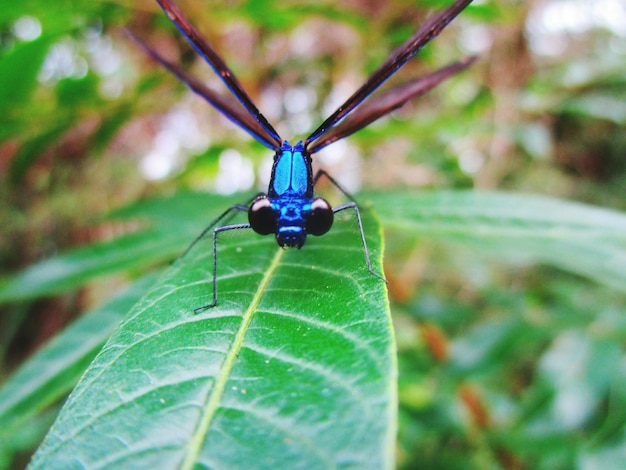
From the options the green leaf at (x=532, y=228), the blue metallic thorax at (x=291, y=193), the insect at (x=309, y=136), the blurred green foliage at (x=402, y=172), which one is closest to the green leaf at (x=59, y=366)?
the blurred green foliage at (x=402, y=172)

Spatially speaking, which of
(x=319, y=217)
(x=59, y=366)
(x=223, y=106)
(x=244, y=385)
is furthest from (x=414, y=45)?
(x=59, y=366)

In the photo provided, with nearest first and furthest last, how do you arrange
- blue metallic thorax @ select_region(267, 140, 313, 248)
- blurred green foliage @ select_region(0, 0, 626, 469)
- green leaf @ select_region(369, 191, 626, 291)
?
blue metallic thorax @ select_region(267, 140, 313, 248), green leaf @ select_region(369, 191, 626, 291), blurred green foliage @ select_region(0, 0, 626, 469)

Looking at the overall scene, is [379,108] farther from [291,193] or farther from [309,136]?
[291,193]

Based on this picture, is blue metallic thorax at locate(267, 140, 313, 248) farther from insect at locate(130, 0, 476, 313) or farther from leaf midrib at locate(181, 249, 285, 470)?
leaf midrib at locate(181, 249, 285, 470)

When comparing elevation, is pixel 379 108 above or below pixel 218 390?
above

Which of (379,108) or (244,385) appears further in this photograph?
(379,108)

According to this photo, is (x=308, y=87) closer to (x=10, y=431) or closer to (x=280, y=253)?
(x=280, y=253)

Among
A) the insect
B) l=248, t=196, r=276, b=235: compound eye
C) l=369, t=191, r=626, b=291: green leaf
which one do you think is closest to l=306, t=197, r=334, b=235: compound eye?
the insect

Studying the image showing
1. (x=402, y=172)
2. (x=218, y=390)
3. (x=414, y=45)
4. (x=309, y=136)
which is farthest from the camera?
(x=402, y=172)
